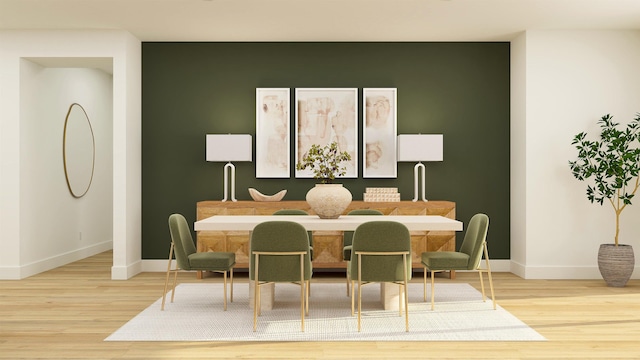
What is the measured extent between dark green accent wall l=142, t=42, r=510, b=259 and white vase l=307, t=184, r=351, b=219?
2.49 m

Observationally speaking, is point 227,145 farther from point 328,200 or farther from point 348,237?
point 328,200

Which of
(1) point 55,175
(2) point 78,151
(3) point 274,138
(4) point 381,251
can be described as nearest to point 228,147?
(3) point 274,138

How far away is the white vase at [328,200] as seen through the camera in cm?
543

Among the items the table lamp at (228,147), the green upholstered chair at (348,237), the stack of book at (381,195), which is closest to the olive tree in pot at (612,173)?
the stack of book at (381,195)

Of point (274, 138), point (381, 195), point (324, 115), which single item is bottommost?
point (381, 195)

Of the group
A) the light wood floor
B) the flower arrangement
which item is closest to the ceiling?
the flower arrangement

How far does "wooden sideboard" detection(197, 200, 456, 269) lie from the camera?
7.31 metres

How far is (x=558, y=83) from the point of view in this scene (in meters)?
7.46

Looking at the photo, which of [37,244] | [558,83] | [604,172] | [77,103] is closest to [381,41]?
[558,83]

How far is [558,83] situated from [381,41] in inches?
88.7

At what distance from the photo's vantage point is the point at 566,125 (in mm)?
7445

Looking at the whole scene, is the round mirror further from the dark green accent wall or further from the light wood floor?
the light wood floor

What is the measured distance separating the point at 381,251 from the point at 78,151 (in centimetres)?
597

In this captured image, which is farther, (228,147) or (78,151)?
(78,151)
